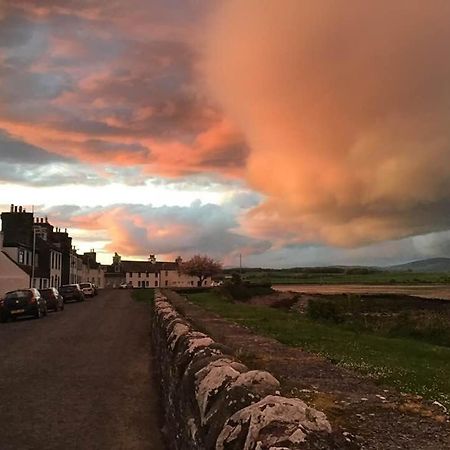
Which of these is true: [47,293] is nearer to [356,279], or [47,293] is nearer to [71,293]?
[71,293]

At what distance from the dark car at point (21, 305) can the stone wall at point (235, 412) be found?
26055 millimetres

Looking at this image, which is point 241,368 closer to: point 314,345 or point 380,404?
point 380,404

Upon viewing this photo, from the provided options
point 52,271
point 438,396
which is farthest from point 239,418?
point 52,271

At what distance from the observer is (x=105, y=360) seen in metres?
13.2

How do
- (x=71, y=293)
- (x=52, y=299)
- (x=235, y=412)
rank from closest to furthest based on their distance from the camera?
(x=235, y=412) < (x=52, y=299) < (x=71, y=293)

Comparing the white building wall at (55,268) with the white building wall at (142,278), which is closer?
the white building wall at (55,268)

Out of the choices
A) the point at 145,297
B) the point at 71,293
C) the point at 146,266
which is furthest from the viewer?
the point at 146,266

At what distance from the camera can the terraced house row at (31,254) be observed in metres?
56.3

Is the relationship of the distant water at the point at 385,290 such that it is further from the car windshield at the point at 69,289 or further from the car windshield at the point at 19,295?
the car windshield at the point at 19,295

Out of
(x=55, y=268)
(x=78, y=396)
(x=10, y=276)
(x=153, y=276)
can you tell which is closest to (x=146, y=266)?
(x=153, y=276)

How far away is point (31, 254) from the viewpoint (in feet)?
219

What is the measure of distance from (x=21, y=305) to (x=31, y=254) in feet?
129

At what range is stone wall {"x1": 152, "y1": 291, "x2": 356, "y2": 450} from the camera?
2.62 metres

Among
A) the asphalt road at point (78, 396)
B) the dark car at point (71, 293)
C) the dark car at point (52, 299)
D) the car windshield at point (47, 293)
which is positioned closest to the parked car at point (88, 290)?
the dark car at point (71, 293)
